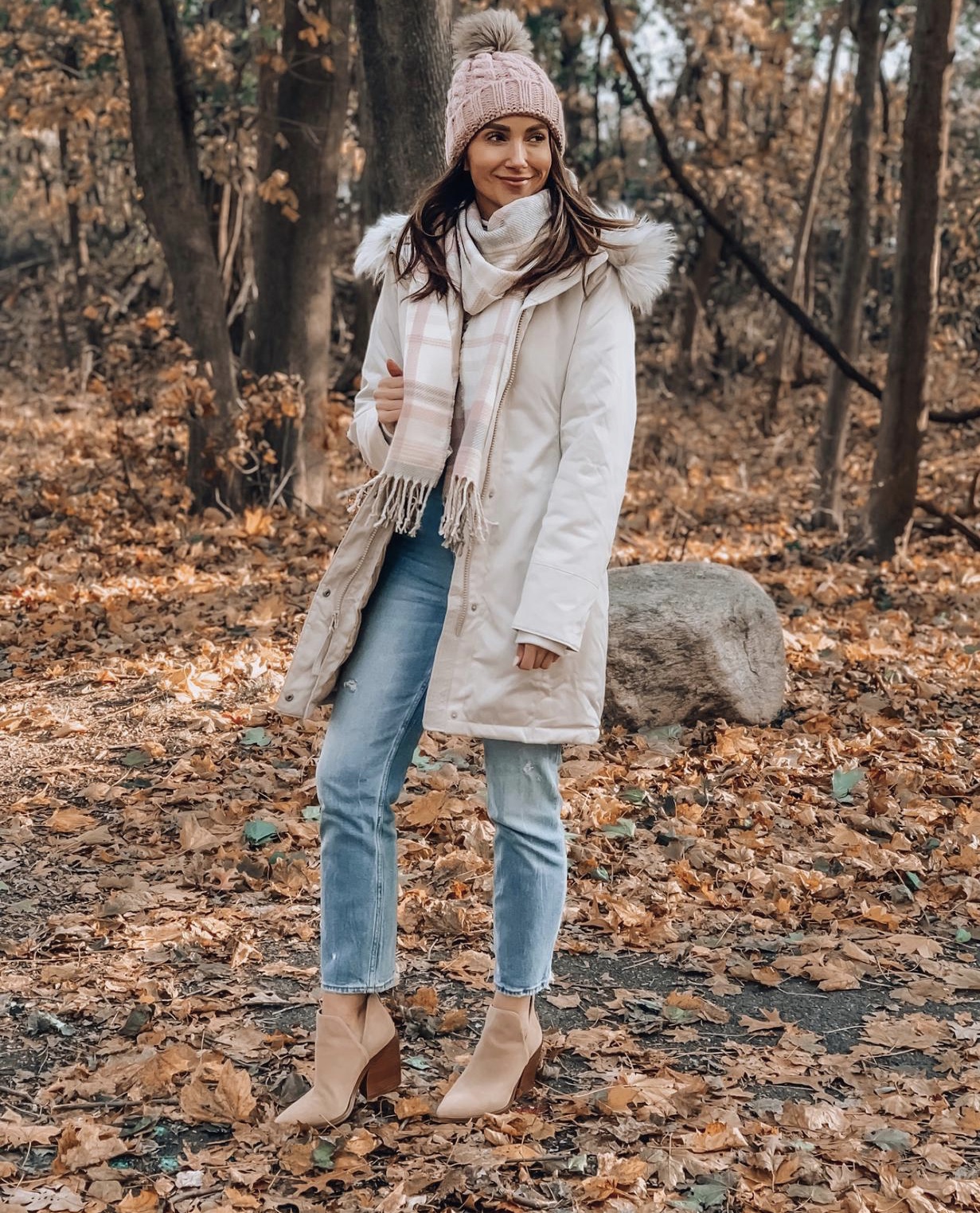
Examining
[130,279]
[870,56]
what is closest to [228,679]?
[870,56]

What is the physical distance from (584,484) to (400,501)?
1.26 feet

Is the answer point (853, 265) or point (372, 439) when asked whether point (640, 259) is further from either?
point (853, 265)

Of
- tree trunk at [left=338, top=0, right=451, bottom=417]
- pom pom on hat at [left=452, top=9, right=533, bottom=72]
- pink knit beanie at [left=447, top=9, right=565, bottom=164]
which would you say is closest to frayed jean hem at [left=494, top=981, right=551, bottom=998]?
pink knit beanie at [left=447, top=9, right=565, bottom=164]

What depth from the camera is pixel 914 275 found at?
8422mm

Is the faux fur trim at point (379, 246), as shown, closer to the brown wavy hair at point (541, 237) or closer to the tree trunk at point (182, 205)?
the brown wavy hair at point (541, 237)

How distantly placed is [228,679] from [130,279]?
38.8ft

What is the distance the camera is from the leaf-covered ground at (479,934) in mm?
2883

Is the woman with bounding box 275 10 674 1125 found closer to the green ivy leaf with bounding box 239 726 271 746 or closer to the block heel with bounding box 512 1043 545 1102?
the block heel with bounding box 512 1043 545 1102

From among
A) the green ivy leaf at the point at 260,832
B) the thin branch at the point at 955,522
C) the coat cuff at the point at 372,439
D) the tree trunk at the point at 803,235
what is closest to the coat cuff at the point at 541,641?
the coat cuff at the point at 372,439

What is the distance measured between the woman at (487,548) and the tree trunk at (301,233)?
638 cm

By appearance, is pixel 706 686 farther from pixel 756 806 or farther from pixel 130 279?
pixel 130 279

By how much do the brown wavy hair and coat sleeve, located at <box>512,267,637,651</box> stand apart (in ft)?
0.40

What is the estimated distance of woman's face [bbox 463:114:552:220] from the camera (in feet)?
9.57

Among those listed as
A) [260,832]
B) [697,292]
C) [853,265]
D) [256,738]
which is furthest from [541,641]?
[697,292]
